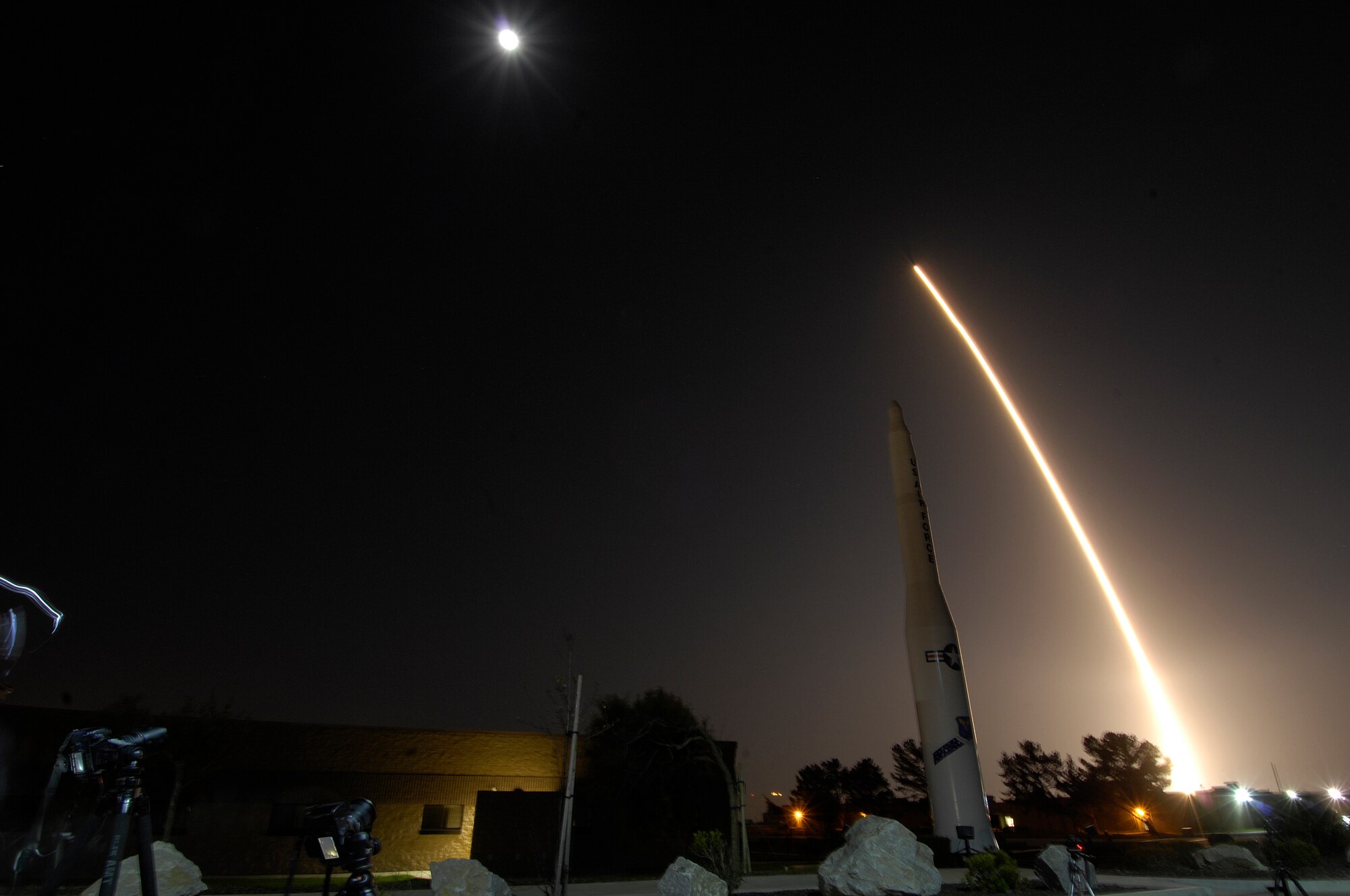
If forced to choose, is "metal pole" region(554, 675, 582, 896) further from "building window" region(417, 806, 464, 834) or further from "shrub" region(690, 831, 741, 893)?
"building window" region(417, 806, 464, 834)

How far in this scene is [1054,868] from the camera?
15.9m

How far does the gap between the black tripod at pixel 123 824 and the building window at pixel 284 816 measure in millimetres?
28625

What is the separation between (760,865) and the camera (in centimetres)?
3061

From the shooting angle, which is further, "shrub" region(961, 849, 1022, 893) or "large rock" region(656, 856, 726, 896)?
"shrub" region(961, 849, 1022, 893)

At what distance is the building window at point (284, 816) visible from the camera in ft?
94.4

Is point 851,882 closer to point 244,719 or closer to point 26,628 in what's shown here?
point 26,628

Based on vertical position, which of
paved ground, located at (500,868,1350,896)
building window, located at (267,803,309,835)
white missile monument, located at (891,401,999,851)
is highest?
white missile monument, located at (891,401,999,851)

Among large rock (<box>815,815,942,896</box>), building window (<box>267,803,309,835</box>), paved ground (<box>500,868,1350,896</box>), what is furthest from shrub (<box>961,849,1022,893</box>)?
building window (<box>267,803,309,835</box>)

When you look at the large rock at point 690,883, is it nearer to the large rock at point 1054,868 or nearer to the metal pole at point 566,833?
the metal pole at point 566,833

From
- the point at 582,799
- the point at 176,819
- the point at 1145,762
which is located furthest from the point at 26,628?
the point at 1145,762

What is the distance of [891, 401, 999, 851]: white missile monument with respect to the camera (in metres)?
22.2

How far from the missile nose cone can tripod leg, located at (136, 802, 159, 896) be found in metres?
27.9

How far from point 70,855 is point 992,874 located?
52.6ft

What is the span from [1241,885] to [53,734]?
37.3 meters
